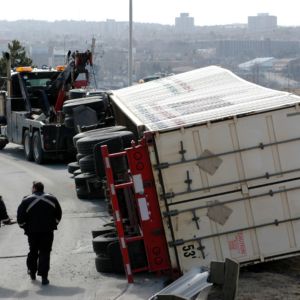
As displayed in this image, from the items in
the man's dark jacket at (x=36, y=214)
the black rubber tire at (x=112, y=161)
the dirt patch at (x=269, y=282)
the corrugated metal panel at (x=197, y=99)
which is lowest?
the dirt patch at (x=269, y=282)

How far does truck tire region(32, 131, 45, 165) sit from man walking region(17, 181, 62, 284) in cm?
1107

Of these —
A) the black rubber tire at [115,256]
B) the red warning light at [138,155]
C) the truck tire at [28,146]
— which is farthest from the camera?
the truck tire at [28,146]

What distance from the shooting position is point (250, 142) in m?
6.95

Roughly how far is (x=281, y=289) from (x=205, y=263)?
41.8 inches

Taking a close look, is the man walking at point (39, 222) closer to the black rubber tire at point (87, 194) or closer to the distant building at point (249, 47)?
the black rubber tire at point (87, 194)

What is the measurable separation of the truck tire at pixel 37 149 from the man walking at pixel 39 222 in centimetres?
1107

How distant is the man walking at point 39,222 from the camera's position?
7332 millimetres

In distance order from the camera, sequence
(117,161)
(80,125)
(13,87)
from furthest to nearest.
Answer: (13,87), (80,125), (117,161)

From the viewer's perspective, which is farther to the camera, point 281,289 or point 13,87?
point 13,87

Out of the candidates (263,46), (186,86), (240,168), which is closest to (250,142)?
(240,168)

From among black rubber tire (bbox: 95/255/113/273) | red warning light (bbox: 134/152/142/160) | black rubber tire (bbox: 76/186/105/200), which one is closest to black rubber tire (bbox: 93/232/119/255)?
black rubber tire (bbox: 95/255/113/273)

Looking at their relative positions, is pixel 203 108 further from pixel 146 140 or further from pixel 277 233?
pixel 277 233

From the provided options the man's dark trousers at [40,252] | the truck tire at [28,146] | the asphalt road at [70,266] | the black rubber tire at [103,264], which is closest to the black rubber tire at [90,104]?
the asphalt road at [70,266]

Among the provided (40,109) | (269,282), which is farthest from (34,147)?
(269,282)
